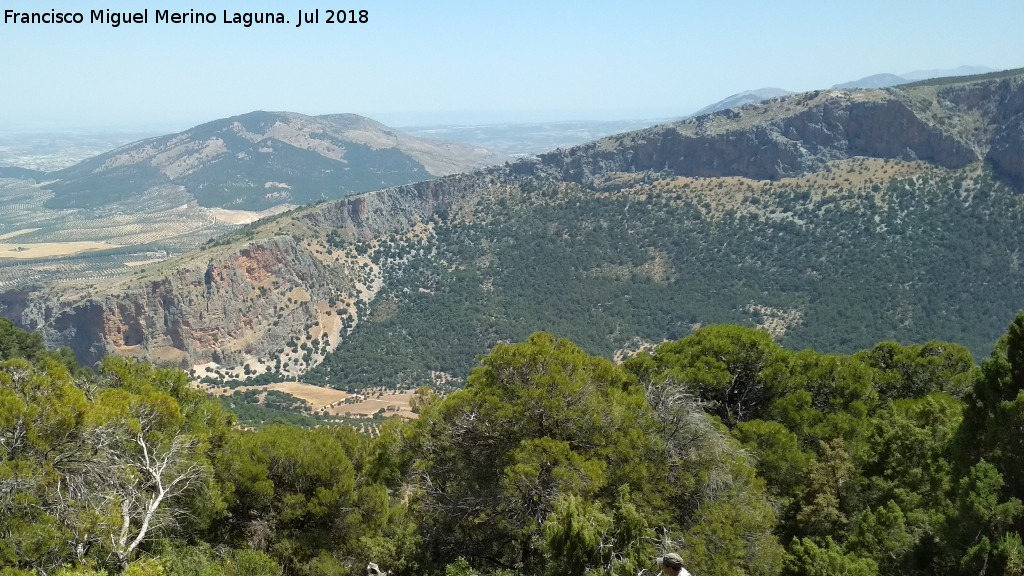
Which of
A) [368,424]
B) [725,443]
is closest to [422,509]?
[725,443]

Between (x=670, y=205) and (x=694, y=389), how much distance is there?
252 feet

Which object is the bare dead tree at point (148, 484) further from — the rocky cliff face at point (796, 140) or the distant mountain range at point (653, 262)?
the rocky cliff face at point (796, 140)

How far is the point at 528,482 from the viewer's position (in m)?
11.5

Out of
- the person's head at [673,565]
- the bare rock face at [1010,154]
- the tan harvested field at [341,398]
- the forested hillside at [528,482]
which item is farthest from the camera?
the bare rock face at [1010,154]

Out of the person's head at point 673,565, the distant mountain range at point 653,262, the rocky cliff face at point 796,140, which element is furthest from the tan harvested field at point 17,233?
the person's head at point 673,565

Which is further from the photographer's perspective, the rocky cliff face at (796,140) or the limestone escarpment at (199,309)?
the rocky cliff face at (796,140)

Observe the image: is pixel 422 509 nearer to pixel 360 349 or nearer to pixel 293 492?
pixel 293 492

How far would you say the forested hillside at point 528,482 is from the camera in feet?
32.3

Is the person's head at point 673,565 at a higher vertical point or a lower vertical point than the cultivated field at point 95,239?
higher

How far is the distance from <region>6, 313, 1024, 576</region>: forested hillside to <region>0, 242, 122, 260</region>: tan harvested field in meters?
157

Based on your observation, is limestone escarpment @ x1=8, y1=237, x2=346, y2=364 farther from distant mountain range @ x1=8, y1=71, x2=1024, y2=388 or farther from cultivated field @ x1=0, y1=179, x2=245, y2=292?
cultivated field @ x1=0, y1=179, x2=245, y2=292

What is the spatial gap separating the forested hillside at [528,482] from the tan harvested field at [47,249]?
156834 mm

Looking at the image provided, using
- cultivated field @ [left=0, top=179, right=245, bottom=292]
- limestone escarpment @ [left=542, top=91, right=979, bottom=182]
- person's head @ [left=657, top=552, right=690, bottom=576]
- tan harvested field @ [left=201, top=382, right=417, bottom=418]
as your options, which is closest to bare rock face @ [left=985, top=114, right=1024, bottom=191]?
limestone escarpment @ [left=542, top=91, right=979, bottom=182]

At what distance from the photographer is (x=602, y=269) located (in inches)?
3472
